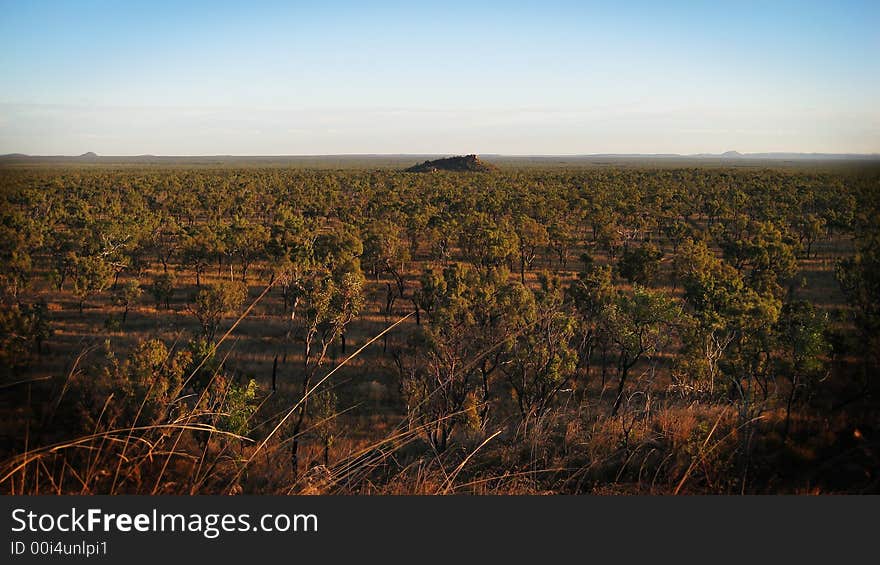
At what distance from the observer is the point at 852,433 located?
13.8 ft

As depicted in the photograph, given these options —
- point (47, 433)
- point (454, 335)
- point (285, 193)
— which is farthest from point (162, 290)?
point (285, 193)

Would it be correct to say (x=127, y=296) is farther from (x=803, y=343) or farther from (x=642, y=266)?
(x=803, y=343)

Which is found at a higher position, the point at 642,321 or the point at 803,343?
the point at 642,321

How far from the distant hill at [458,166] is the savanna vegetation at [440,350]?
309 ft

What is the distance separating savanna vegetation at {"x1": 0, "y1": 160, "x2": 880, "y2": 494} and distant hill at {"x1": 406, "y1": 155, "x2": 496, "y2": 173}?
9418 cm

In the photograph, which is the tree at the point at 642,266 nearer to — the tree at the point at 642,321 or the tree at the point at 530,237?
the tree at the point at 530,237

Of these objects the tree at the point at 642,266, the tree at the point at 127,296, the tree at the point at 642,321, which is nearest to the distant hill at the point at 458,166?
the tree at the point at 642,266

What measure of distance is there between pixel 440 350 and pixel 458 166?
164940 mm

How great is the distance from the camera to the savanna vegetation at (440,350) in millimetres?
3986

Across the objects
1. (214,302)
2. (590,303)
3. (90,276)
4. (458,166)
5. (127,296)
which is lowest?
(127,296)

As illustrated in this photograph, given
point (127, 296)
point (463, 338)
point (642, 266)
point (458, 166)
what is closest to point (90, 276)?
point (127, 296)

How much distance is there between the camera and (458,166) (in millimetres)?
178375

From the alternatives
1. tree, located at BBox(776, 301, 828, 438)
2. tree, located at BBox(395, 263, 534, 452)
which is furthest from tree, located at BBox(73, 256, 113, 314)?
tree, located at BBox(776, 301, 828, 438)

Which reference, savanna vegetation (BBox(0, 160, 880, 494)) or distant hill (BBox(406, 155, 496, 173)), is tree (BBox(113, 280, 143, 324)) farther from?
distant hill (BBox(406, 155, 496, 173))
